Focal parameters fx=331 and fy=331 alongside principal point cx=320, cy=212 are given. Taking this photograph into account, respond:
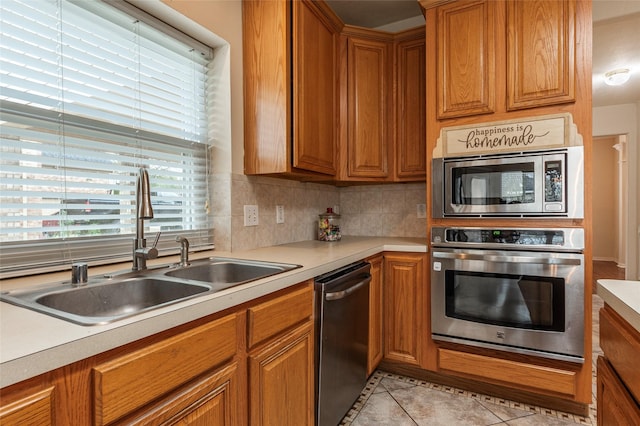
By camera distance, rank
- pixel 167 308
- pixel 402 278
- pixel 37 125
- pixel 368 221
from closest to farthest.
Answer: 1. pixel 167 308
2. pixel 37 125
3. pixel 402 278
4. pixel 368 221

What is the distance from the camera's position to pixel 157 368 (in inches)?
30.2

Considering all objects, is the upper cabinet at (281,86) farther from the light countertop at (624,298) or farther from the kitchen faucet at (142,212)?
the light countertop at (624,298)

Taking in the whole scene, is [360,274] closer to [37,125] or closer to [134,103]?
[134,103]

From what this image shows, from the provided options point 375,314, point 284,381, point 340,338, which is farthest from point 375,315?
point 284,381

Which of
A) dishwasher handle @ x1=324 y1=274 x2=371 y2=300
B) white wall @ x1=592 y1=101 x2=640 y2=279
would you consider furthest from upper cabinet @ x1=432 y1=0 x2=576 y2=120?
white wall @ x1=592 y1=101 x2=640 y2=279

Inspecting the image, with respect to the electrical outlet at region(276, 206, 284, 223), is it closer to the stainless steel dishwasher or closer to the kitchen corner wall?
the kitchen corner wall

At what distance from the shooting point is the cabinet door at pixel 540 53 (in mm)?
1744

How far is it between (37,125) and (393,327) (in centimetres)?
209

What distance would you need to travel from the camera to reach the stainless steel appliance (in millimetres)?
1711

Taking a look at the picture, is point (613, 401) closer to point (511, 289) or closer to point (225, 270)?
point (511, 289)

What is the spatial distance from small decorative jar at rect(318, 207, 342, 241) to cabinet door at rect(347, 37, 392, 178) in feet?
1.16

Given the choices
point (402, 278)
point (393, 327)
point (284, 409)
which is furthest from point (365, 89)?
point (284, 409)

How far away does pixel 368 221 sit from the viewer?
9.28 feet

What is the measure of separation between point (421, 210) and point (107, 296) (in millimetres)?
2152
